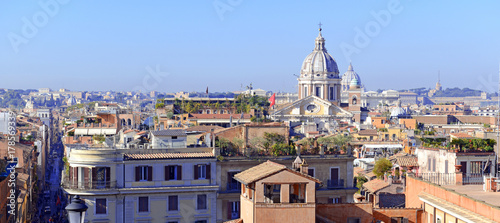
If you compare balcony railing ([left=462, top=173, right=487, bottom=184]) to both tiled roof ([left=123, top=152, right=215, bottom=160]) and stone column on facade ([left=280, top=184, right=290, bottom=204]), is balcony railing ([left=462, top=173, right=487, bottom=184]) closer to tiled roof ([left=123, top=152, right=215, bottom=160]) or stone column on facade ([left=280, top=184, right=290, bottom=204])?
stone column on facade ([left=280, top=184, right=290, bottom=204])

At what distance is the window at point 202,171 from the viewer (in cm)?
3253

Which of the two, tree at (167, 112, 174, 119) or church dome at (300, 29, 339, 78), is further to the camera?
church dome at (300, 29, 339, 78)

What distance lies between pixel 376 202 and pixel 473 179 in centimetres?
813

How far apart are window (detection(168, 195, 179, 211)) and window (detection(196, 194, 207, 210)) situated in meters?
0.78

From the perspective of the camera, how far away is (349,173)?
34.2 meters

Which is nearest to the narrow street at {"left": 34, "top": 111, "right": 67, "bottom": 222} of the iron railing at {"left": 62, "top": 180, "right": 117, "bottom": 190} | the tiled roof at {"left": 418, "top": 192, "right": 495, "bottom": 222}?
the iron railing at {"left": 62, "top": 180, "right": 117, "bottom": 190}

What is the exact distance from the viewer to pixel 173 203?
32.1m

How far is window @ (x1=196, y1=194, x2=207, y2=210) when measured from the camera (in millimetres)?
32406

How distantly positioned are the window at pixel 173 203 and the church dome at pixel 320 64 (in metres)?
93.3

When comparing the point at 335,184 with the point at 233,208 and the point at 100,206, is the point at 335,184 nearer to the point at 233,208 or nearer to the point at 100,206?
the point at 233,208

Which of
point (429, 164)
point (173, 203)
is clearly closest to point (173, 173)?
point (173, 203)

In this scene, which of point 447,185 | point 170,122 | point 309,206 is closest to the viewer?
point 309,206

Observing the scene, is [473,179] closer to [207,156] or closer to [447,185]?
[447,185]

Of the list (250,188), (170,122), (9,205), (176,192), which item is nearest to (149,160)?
(176,192)
